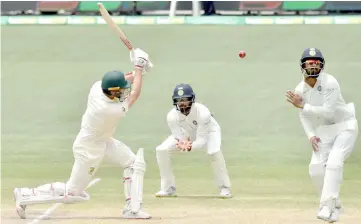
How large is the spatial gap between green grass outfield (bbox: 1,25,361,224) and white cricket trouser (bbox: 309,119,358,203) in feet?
7.90

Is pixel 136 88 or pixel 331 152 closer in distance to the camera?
pixel 136 88

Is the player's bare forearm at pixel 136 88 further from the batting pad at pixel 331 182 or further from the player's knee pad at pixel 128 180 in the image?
the batting pad at pixel 331 182

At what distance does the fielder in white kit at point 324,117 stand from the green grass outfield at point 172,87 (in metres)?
2.43

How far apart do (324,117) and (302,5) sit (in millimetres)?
8413

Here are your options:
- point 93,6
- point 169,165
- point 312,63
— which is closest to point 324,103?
point 312,63

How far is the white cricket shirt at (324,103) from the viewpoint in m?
8.79

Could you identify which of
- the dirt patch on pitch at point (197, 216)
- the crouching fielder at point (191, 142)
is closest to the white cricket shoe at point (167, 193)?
the crouching fielder at point (191, 142)

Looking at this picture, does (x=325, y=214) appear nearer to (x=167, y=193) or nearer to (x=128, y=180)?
(x=128, y=180)

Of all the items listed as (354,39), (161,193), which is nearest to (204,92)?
(354,39)

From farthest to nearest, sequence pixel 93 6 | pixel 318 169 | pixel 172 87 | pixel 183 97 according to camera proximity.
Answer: pixel 93 6 → pixel 172 87 → pixel 183 97 → pixel 318 169

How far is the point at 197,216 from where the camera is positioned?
8891 millimetres

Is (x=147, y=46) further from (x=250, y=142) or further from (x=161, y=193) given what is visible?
(x=161, y=193)

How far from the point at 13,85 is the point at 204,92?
3.58 meters

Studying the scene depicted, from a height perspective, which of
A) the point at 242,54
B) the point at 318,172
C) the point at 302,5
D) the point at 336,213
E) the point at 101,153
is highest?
the point at 302,5
